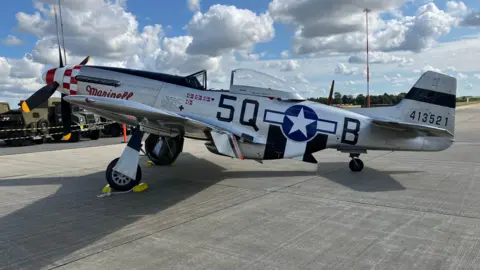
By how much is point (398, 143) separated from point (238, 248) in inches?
202

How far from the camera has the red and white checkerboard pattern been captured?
7652 millimetres

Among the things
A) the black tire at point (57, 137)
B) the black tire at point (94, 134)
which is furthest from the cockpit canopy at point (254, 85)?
the black tire at point (57, 137)

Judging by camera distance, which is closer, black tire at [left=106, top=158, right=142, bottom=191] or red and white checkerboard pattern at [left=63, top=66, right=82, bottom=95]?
black tire at [left=106, top=158, right=142, bottom=191]

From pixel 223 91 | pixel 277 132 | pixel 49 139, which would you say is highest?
pixel 223 91

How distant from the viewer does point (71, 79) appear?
766cm

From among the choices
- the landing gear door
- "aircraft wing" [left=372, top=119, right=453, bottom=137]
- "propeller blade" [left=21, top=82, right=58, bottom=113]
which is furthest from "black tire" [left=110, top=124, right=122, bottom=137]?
"aircraft wing" [left=372, top=119, right=453, bottom=137]

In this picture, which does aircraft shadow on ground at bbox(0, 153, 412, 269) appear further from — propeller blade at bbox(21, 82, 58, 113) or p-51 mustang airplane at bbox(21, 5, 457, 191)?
propeller blade at bbox(21, 82, 58, 113)

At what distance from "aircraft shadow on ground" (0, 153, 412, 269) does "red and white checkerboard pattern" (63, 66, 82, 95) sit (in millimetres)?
2009

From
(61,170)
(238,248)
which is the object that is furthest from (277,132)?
(61,170)

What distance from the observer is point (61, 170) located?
8.89m

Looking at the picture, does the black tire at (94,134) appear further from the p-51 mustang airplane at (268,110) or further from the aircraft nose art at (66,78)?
the p-51 mustang airplane at (268,110)

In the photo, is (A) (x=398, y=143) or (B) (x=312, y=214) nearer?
(B) (x=312, y=214)

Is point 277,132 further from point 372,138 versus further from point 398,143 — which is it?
point 398,143

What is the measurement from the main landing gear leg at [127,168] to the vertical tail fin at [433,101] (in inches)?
227
